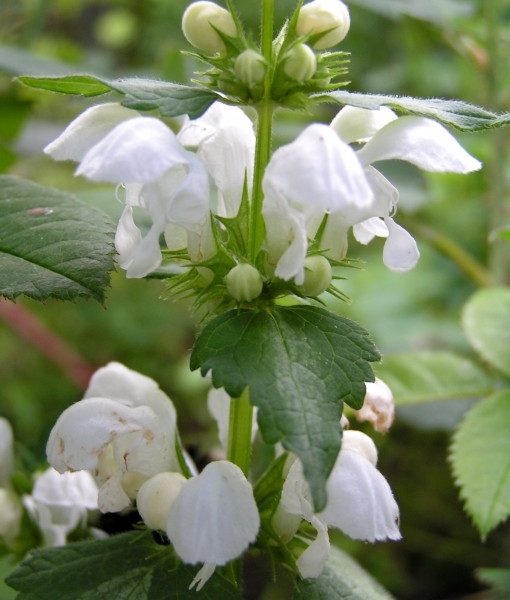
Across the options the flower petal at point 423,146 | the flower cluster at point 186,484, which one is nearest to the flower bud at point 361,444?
the flower cluster at point 186,484

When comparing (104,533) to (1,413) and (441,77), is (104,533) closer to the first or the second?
(1,413)

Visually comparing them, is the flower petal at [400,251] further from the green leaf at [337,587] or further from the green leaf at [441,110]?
the green leaf at [337,587]

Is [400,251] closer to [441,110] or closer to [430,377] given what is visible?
[441,110]

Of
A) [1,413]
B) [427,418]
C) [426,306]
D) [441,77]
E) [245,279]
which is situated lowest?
[1,413]

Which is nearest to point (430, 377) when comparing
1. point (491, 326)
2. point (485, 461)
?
point (491, 326)

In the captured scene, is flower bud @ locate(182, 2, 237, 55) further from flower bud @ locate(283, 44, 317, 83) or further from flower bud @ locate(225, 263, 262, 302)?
flower bud @ locate(225, 263, 262, 302)

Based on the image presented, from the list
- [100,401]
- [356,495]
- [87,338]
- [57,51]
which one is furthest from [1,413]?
[356,495]
